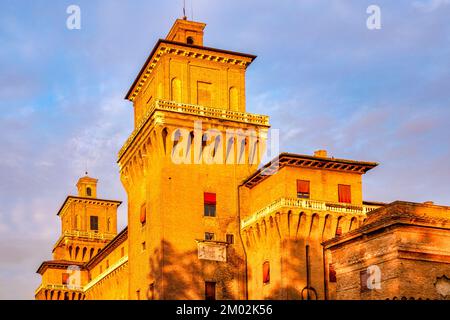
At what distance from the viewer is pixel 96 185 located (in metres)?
104

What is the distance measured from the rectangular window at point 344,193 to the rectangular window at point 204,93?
42.2ft

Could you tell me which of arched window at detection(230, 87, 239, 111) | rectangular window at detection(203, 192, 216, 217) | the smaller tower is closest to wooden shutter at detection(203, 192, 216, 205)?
rectangular window at detection(203, 192, 216, 217)

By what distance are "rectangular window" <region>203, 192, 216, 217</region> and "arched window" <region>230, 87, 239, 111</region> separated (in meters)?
8.06

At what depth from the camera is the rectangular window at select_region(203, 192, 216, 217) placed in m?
61.7

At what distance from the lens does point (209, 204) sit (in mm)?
61875

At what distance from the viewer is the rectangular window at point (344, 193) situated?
197 feet

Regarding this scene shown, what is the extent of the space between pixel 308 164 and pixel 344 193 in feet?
12.0

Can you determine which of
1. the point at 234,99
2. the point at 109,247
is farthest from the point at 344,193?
the point at 109,247

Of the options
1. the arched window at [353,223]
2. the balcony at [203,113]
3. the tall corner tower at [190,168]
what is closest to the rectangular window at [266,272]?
the tall corner tower at [190,168]

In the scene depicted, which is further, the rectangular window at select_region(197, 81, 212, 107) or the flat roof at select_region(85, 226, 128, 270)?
the flat roof at select_region(85, 226, 128, 270)

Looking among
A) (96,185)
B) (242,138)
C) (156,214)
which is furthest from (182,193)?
(96,185)

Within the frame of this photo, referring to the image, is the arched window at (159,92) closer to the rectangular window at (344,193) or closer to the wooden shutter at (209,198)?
the wooden shutter at (209,198)

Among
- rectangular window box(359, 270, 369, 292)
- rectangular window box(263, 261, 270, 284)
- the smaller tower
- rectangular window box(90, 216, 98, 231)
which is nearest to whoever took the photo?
rectangular window box(359, 270, 369, 292)

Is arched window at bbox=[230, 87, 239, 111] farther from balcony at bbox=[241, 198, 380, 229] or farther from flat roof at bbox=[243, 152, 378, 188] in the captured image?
balcony at bbox=[241, 198, 380, 229]
